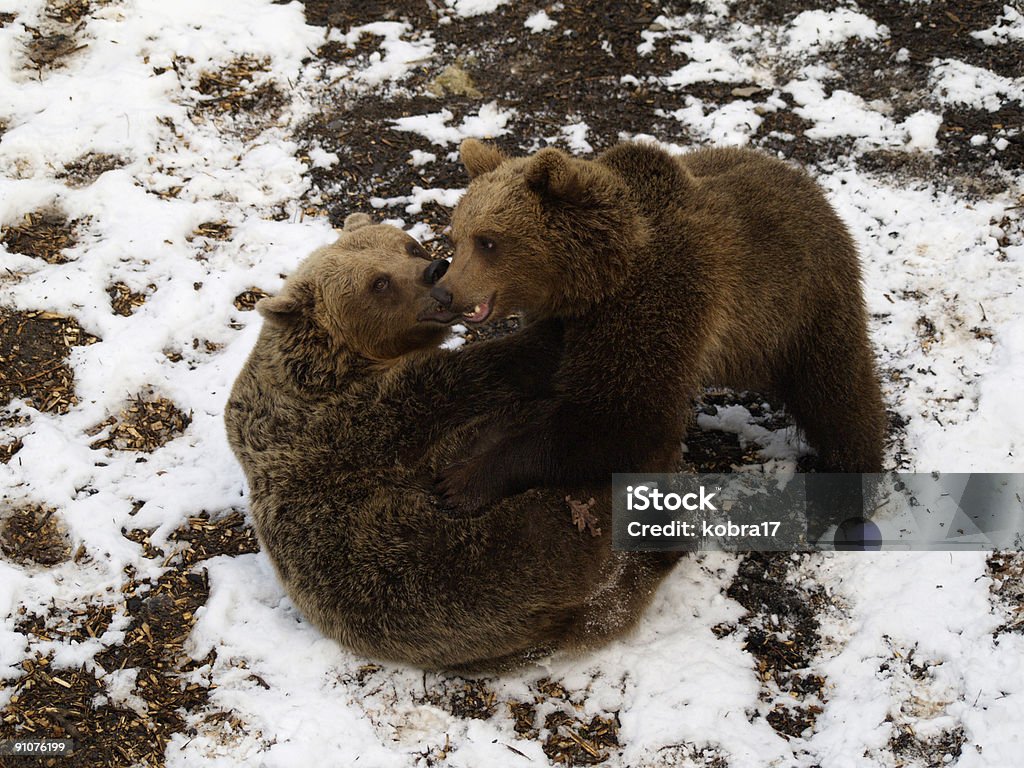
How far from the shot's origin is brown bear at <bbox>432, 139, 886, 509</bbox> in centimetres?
527

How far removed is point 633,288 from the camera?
17.4 ft

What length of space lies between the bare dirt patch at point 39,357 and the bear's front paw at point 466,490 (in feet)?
10.3

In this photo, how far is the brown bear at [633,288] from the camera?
17.3ft

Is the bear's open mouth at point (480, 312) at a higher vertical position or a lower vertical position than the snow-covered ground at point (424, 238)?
higher

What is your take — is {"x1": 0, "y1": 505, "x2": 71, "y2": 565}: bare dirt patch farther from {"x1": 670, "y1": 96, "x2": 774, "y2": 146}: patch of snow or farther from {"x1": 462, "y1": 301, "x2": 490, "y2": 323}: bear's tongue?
{"x1": 670, "y1": 96, "x2": 774, "y2": 146}: patch of snow

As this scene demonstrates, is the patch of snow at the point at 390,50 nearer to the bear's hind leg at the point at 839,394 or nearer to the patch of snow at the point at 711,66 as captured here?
the patch of snow at the point at 711,66

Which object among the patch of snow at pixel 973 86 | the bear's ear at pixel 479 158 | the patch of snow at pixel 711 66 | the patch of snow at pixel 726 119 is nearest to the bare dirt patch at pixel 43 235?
the bear's ear at pixel 479 158

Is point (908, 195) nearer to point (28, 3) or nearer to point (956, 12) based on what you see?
point (956, 12)

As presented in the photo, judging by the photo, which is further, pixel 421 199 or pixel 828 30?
pixel 828 30

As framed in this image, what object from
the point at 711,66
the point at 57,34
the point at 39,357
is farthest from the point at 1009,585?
the point at 57,34

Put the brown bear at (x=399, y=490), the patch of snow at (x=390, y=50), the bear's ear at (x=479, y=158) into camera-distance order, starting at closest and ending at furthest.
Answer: the brown bear at (x=399, y=490)
the bear's ear at (x=479, y=158)
the patch of snow at (x=390, y=50)

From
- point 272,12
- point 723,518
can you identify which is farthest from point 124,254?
point 723,518

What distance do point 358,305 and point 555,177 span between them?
65.5 inches

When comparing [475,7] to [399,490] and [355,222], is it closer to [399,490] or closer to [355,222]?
[355,222]
